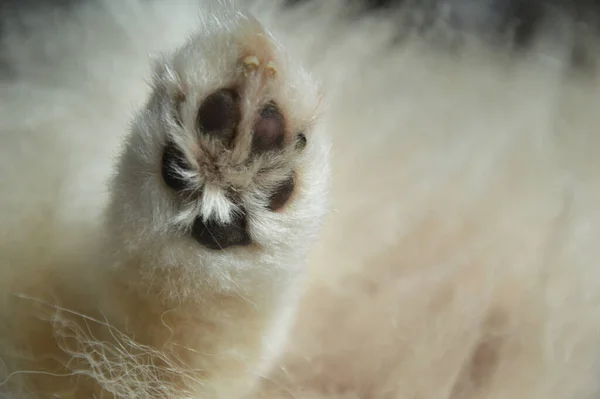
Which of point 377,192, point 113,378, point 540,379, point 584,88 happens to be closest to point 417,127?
point 377,192

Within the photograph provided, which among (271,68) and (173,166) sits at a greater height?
(271,68)

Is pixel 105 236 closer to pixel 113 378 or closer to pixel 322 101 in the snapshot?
pixel 113 378

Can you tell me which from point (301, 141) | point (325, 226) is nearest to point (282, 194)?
point (301, 141)

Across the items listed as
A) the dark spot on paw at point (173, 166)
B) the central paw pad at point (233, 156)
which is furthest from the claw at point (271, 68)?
the dark spot on paw at point (173, 166)

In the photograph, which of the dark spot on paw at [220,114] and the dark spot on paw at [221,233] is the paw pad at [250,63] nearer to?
the dark spot on paw at [220,114]

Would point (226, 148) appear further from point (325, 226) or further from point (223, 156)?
point (325, 226)

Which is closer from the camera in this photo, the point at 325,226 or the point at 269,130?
the point at 269,130
